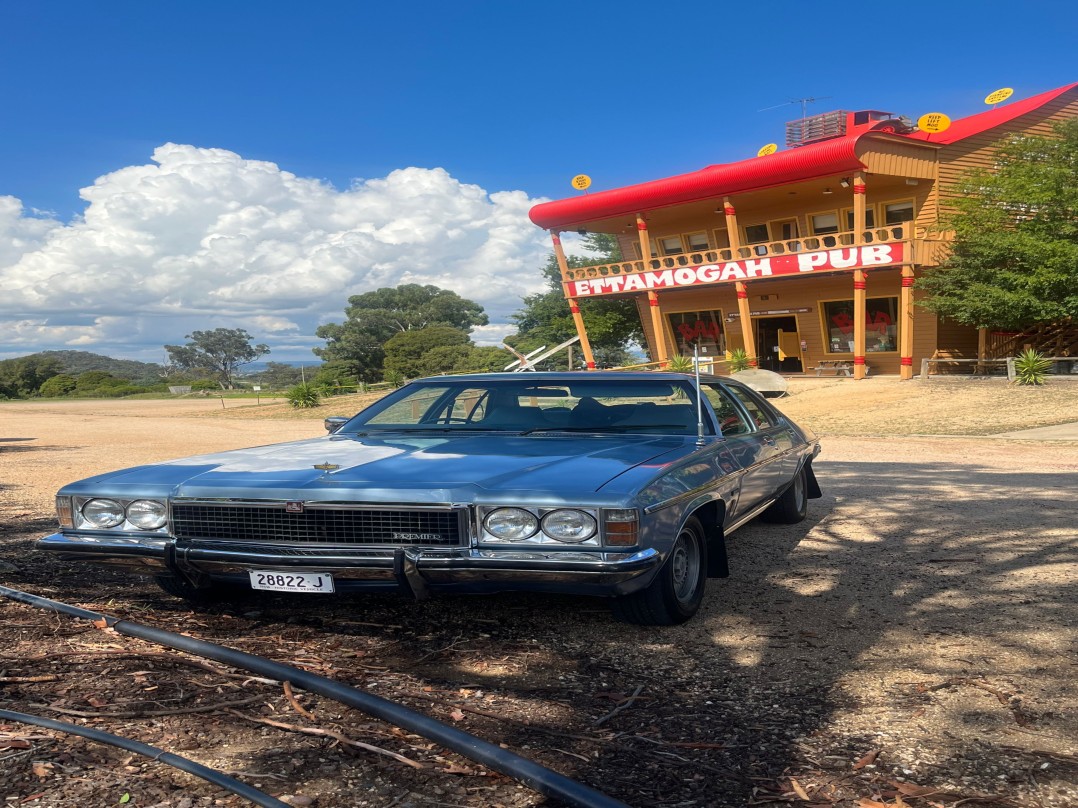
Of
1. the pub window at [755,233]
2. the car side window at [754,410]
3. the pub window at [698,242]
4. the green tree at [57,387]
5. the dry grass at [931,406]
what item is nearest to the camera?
the car side window at [754,410]

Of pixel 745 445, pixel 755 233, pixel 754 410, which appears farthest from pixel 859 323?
pixel 745 445

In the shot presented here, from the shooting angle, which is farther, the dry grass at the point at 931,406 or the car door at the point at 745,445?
the dry grass at the point at 931,406

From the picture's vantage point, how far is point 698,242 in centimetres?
3659

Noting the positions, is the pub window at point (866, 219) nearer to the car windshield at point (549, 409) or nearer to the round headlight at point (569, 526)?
the car windshield at point (549, 409)

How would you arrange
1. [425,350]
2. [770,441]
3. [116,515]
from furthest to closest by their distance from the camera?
1. [425,350]
2. [770,441]
3. [116,515]

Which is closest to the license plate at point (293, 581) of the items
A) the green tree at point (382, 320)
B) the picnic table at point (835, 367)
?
the picnic table at point (835, 367)

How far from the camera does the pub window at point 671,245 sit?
37.2 metres

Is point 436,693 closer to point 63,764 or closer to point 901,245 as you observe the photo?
point 63,764

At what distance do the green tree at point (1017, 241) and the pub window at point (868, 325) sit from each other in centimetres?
358

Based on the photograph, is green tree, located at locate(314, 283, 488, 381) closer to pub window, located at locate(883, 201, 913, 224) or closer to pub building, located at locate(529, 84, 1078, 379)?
pub building, located at locate(529, 84, 1078, 379)

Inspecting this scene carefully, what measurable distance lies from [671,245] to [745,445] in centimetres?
3292

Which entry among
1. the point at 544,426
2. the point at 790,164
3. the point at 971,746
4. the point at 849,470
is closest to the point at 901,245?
the point at 790,164

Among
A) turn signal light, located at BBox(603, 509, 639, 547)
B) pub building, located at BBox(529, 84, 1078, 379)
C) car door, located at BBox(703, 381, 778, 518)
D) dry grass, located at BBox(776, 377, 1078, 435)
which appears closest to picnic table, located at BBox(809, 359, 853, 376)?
pub building, located at BBox(529, 84, 1078, 379)

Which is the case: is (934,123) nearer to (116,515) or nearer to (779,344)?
(779,344)
